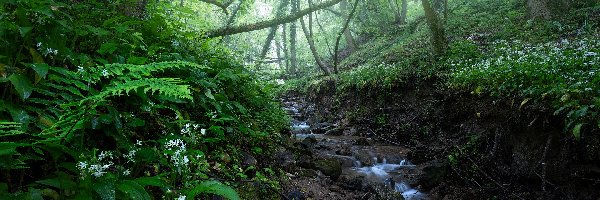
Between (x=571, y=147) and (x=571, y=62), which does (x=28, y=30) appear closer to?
(x=571, y=147)

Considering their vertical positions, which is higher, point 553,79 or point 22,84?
point 22,84

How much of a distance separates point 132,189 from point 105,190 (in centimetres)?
16

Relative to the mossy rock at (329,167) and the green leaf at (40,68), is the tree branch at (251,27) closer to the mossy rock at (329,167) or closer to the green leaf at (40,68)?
the mossy rock at (329,167)

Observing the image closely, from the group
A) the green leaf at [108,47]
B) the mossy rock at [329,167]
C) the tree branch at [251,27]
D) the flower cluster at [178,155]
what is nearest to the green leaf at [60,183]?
the flower cluster at [178,155]

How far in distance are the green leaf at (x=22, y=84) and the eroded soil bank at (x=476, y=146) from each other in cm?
365

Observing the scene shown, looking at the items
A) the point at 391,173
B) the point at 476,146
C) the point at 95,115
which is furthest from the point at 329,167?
the point at 95,115

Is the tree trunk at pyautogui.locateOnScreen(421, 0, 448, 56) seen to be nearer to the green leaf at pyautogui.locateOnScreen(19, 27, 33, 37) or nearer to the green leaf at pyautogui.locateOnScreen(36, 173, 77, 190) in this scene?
the green leaf at pyautogui.locateOnScreen(19, 27, 33, 37)

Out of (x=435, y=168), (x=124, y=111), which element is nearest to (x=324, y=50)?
(x=435, y=168)

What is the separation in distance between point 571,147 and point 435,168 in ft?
8.40

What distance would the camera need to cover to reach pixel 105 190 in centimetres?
230

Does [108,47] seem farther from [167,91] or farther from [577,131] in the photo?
[577,131]

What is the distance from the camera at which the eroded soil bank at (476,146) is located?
541 centimetres

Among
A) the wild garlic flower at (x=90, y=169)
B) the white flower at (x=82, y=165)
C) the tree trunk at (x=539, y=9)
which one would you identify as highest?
the tree trunk at (x=539, y=9)

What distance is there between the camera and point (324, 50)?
120 ft
